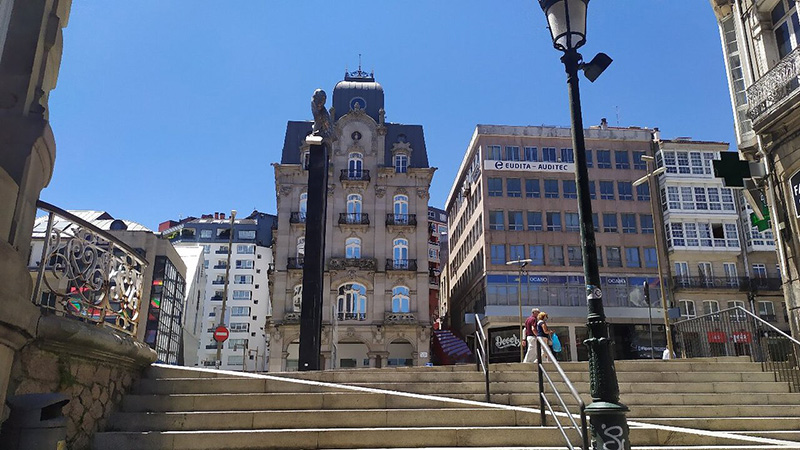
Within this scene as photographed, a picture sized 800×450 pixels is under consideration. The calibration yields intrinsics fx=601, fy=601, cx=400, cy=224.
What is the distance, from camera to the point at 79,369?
6.14 metres

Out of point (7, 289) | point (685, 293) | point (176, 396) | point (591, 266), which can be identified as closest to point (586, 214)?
point (591, 266)

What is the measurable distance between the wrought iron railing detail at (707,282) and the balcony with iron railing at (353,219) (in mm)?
22980

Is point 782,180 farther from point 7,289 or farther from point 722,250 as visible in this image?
point 722,250

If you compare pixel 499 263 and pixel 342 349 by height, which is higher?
pixel 499 263

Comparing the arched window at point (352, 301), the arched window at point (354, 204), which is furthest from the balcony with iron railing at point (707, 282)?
the arched window at point (354, 204)

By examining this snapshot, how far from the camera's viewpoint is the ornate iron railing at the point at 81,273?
18.7 ft

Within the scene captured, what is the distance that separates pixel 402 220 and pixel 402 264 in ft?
10.7

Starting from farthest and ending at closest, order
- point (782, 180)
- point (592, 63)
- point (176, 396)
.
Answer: point (782, 180) → point (176, 396) → point (592, 63)

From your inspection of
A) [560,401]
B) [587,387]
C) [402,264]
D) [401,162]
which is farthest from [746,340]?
[401,162]

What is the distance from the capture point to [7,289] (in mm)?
4562

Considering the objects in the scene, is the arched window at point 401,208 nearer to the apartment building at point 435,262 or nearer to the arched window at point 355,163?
the arched window at point 355,163

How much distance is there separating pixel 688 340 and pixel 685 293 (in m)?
30.1

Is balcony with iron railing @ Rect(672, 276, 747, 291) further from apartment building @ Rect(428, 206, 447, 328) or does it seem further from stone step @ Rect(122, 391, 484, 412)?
stone step @ Rect(122, 391, 484, 412)

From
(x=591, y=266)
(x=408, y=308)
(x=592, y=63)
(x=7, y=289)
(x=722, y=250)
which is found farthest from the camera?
(x=722, y=250)
